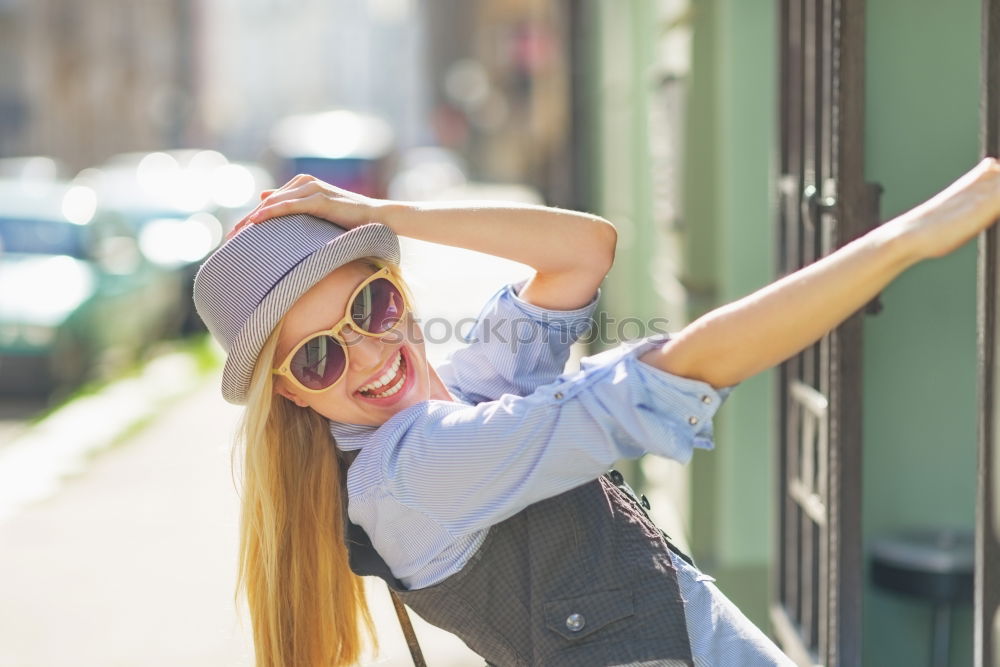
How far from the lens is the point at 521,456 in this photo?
5.72ft

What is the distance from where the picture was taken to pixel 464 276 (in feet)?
51.0

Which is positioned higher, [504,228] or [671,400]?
[504,228]

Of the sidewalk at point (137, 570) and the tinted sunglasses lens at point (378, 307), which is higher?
the tinted sunglasses lens at point (378, 307)

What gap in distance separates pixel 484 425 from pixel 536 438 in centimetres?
8

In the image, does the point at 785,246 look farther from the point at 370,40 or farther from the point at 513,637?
the point at 370,40

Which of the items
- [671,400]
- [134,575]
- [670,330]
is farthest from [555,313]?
[134,575]

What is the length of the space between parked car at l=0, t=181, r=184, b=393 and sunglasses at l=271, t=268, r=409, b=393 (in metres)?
8.44

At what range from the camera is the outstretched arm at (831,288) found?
1564mm

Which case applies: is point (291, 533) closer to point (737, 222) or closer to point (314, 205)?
point (314, 205)

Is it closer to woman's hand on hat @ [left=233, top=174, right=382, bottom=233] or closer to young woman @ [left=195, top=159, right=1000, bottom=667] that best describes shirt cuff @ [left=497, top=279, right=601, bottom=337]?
young woman @ [left=195, top=159, right=1000, bottom=667]

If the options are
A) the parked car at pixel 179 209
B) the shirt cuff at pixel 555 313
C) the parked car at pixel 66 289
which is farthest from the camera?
the parked car at pixel 179 209

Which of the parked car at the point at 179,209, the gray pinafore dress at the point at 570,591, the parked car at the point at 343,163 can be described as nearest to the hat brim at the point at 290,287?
the gray pinafore dress at the point at 570,591

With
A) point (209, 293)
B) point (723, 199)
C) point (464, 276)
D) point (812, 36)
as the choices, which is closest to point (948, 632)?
point (812, 36)

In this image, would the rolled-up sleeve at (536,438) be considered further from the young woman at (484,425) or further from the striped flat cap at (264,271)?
the striped flat cap at (264,271)
